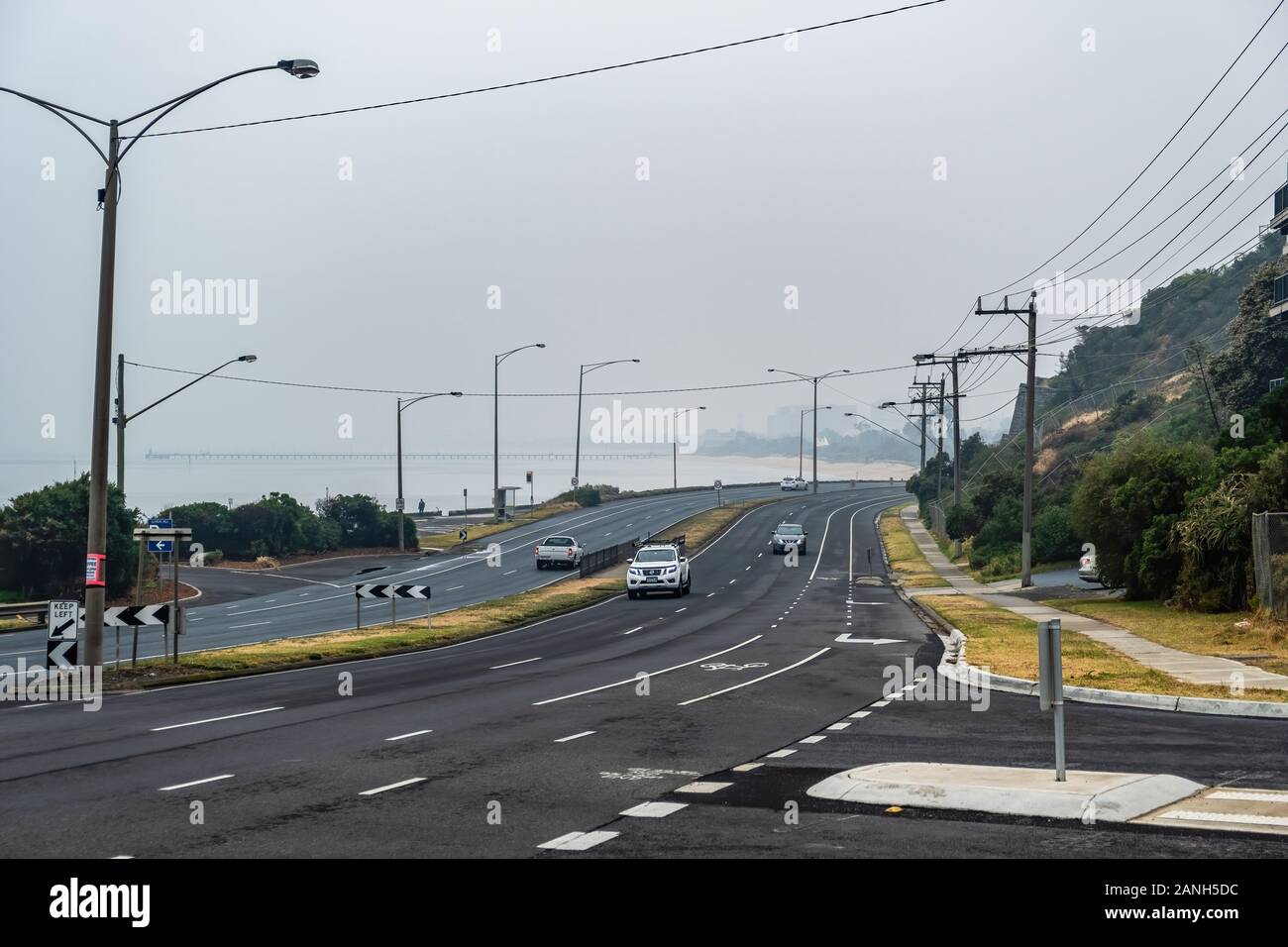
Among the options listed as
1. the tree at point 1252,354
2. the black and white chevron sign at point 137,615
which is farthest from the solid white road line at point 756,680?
the tree at point 1252,354

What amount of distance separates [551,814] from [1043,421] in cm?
12024

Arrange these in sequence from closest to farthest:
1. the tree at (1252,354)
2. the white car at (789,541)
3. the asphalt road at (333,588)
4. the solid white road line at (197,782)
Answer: the solid white road line at (197,782), the asphalt road at (333,588), the tree at (1252,354), the white car at (789,541)

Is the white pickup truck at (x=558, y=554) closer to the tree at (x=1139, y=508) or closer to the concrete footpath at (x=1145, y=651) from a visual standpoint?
the concrete footpath at (x=1145, y=651)

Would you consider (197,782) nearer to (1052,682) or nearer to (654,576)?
(1052,682)

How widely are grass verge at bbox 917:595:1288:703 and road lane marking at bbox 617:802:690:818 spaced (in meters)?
9.48

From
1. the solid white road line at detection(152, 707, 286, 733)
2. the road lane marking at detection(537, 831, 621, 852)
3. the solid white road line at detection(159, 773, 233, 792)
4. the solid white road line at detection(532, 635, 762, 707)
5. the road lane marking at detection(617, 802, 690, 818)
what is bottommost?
the solid white road line at detection(532, 635, 762, 707)

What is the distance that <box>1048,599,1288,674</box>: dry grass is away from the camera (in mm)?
23095

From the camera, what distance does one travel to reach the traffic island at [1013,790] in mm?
9984

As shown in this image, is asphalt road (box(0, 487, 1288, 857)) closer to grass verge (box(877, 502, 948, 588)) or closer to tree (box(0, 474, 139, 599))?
tree (box(0, 474, 139, 599))

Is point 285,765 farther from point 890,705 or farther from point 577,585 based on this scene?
point 577,585

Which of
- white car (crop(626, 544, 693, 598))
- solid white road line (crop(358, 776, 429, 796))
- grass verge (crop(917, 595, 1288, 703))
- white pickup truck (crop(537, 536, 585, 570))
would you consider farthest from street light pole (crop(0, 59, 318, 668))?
white pickup truck (crop(537, 536, 585, 570))

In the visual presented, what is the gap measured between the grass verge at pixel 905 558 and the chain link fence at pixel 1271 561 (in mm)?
23982

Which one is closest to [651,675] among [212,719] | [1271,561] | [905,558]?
[212,719]
